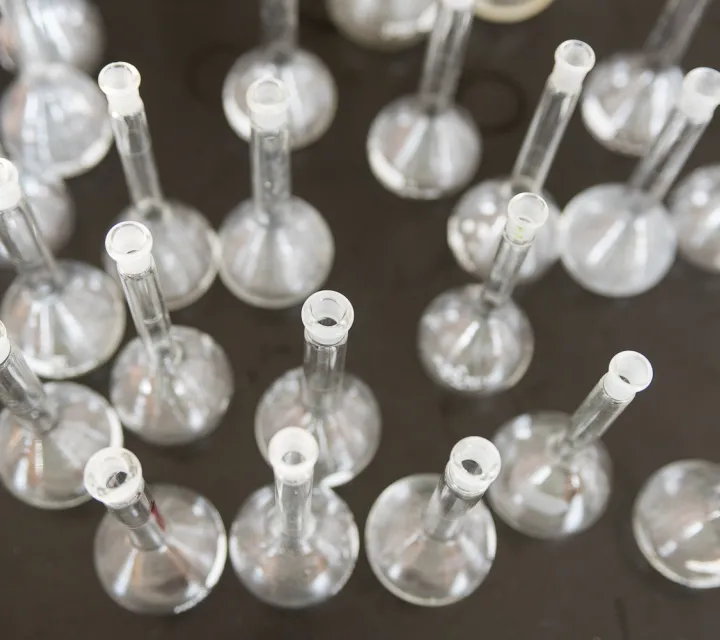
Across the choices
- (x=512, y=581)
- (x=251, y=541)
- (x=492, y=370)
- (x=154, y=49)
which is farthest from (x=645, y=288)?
(x=154, y=49)

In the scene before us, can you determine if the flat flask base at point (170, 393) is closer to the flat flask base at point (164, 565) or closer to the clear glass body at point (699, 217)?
the flat flask base at point (164, 565)

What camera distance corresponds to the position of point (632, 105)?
2.95 feet

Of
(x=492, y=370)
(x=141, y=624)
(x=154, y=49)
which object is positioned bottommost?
(x=141, y=624)

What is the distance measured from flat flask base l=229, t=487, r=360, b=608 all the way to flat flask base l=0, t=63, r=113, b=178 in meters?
0.36

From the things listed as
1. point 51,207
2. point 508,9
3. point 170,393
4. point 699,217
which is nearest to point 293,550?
point 170,393

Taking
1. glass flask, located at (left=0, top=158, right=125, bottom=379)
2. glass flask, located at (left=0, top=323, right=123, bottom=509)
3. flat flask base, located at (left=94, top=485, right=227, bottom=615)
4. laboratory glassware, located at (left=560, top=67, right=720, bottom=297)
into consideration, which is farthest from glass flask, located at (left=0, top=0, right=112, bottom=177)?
laboratory glassware, located at (left=560, top=67, right=720, bottom=297)

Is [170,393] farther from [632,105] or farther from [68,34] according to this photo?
[632,105]

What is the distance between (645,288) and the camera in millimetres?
829

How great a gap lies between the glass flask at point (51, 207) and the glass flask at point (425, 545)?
36 centimetres

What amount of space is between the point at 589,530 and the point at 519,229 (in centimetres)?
26

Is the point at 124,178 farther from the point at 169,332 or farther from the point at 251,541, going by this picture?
Result: the point at 251,541

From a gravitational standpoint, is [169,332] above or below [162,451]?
above

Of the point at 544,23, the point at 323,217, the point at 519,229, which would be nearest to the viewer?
the point at 519,229

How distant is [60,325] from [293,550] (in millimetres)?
264
